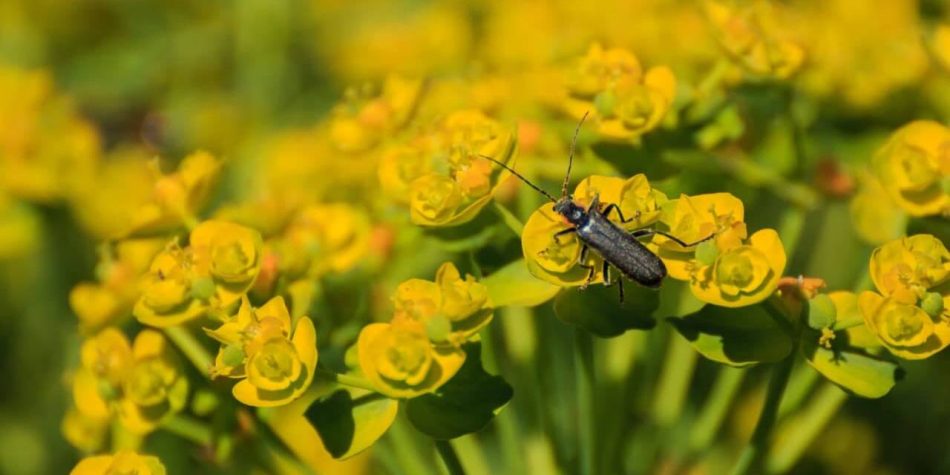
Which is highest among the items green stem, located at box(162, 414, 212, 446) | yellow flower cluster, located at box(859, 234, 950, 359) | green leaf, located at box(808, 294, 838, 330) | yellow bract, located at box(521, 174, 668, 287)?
yellow bract, located at box(521, 174, 668, 287)

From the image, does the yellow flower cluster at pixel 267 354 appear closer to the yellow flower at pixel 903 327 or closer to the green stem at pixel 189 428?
the green stem at pixel 189 428

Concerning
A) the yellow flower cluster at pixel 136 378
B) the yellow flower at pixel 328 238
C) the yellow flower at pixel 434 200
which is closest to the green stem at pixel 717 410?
the yellow flower at pixel 434 200

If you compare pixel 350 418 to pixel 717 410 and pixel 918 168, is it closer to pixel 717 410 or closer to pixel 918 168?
pixel 717 410

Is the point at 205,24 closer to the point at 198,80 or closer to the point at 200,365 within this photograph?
the point at 198,80

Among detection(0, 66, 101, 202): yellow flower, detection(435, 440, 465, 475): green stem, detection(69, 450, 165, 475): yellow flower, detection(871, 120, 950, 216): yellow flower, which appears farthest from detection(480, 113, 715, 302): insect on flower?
detection(0, 66, 101, 202): yellow flower

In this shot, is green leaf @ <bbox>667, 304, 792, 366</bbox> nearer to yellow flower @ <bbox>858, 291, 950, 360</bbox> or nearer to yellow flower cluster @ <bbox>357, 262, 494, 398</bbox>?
yellow flower @ <bbox>858, 291, 950, 360</bbox>
